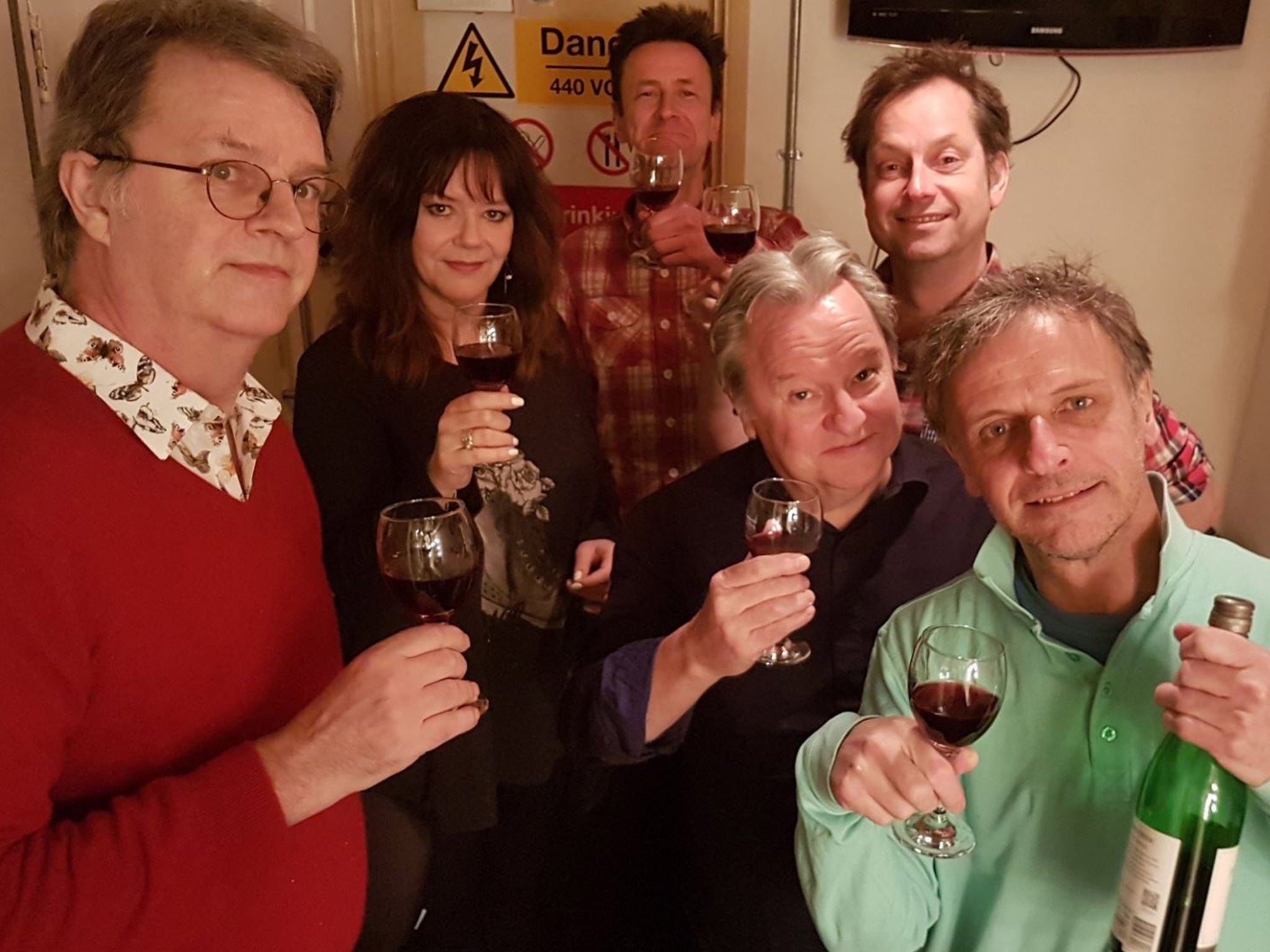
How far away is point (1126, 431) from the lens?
127 centimetres

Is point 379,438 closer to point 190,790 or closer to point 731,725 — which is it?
point 731,725

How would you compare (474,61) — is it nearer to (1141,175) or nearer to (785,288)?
(785,288)

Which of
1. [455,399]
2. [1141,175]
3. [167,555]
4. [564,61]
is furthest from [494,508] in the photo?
[1141,175]

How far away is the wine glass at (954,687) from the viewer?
3.67ft

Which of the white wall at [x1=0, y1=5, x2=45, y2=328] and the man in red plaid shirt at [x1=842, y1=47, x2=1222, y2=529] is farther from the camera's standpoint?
the white wall at [x1=0, y1=5, x2=45, y2=328]

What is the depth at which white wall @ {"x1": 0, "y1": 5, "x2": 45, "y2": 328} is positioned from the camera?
229 cm

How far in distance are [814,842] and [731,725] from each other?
457 mm

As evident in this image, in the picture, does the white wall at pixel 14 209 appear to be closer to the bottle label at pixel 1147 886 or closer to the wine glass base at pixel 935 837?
the wine glass base at pixel 935 837

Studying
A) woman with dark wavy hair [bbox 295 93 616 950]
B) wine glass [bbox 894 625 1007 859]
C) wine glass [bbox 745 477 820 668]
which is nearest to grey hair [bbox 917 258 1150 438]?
wine glass [bbox 745 477 820 668]

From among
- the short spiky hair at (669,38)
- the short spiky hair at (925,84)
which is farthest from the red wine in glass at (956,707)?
the short spiky hair at (669,38)

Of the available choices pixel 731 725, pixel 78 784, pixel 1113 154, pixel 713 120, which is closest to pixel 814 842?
pixel 731 725

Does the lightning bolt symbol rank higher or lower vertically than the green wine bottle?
higher

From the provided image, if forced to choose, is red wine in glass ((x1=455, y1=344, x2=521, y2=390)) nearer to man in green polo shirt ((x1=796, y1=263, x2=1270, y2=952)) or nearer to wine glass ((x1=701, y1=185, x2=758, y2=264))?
wine glass ((x1=701, y1=185, x2=758, y2=264))

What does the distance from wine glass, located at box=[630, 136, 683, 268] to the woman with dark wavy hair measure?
0.65ft
